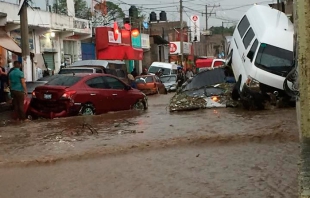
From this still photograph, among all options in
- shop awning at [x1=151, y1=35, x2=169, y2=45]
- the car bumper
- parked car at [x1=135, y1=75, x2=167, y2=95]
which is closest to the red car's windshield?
the car bumper

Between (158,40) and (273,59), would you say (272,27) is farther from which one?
(158,40)

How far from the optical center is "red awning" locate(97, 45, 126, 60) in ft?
117

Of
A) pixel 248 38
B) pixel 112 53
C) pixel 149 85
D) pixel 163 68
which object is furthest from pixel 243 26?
pixel 163 68

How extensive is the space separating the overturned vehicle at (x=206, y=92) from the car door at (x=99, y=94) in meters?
1.89

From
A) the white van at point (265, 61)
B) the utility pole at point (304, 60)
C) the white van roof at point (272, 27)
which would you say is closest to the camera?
the utility pole at point (304, 60)

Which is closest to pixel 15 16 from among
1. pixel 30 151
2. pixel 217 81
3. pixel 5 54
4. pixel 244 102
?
pixel 5 54

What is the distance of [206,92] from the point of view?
49.6 ft

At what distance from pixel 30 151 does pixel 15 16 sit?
15439 millimetres

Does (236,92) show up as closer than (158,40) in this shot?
Yes

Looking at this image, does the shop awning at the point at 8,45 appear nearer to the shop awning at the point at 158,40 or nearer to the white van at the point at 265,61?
the white van at the point at 265,61

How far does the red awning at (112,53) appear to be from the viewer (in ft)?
117

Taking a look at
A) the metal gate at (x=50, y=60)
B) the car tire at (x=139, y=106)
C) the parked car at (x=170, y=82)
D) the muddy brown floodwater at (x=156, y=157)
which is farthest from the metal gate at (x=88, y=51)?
the muddy brown floodwater at (x=156, y=157)

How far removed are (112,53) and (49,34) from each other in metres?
7.98

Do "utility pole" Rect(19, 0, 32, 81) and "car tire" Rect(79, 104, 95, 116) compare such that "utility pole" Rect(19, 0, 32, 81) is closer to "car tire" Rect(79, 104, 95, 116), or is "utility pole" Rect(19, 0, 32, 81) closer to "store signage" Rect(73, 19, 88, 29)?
"car tire" Rect(79, 104, 95, 116)
